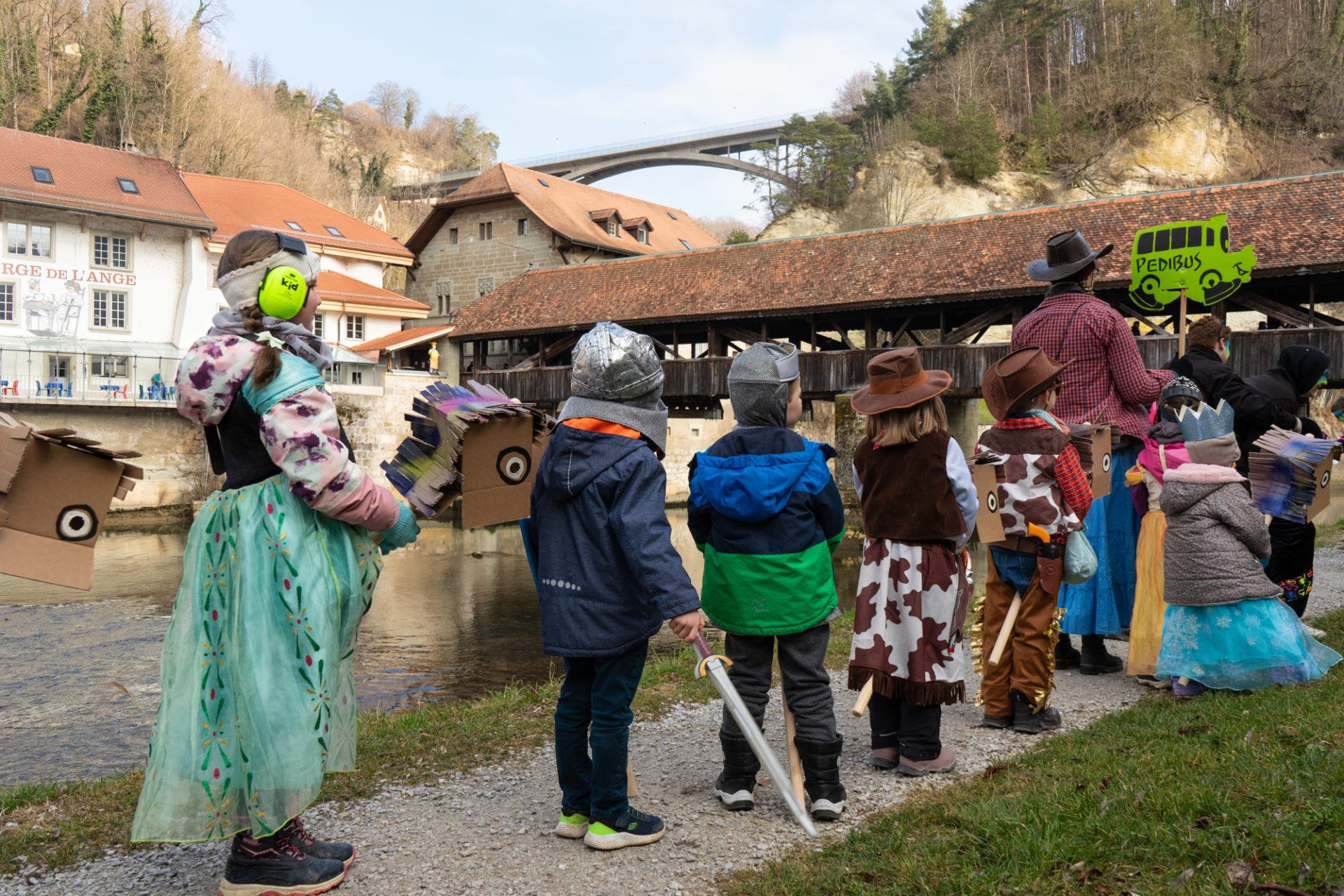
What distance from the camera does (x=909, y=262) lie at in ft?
73.8

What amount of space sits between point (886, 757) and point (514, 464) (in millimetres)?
1969

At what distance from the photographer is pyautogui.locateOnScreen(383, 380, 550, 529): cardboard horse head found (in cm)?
301

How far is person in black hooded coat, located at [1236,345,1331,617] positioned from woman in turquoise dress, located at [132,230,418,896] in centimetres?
506

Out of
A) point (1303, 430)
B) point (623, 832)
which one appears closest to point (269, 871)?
Result: point (623, 832)

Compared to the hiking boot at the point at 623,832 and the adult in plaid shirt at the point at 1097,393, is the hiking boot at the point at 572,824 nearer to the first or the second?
the hiking boot at the point at 623,832

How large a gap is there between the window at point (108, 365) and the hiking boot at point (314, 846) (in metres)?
30.9

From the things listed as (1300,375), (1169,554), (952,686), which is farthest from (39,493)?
(1300,375)

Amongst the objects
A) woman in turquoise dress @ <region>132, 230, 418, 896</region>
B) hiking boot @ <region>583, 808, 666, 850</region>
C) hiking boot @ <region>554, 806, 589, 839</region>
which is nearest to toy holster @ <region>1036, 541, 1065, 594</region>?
hiking boot @ <region>583, 808, 666, 850</region>

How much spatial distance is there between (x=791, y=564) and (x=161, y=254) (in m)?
33.9

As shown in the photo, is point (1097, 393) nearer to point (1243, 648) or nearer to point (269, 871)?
point (1243, 648)

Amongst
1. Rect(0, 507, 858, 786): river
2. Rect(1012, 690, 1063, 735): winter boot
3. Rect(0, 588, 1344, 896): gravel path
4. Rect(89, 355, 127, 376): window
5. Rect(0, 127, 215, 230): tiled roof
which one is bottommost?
Rect(0, 507, 858, 786): river

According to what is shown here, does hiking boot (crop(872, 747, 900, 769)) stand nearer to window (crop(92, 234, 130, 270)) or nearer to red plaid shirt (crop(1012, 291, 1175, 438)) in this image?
red plaid shirt (crop(1012, 291, 1175, 438))

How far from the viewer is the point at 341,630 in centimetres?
278

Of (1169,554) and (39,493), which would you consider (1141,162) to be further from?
(39,493)
